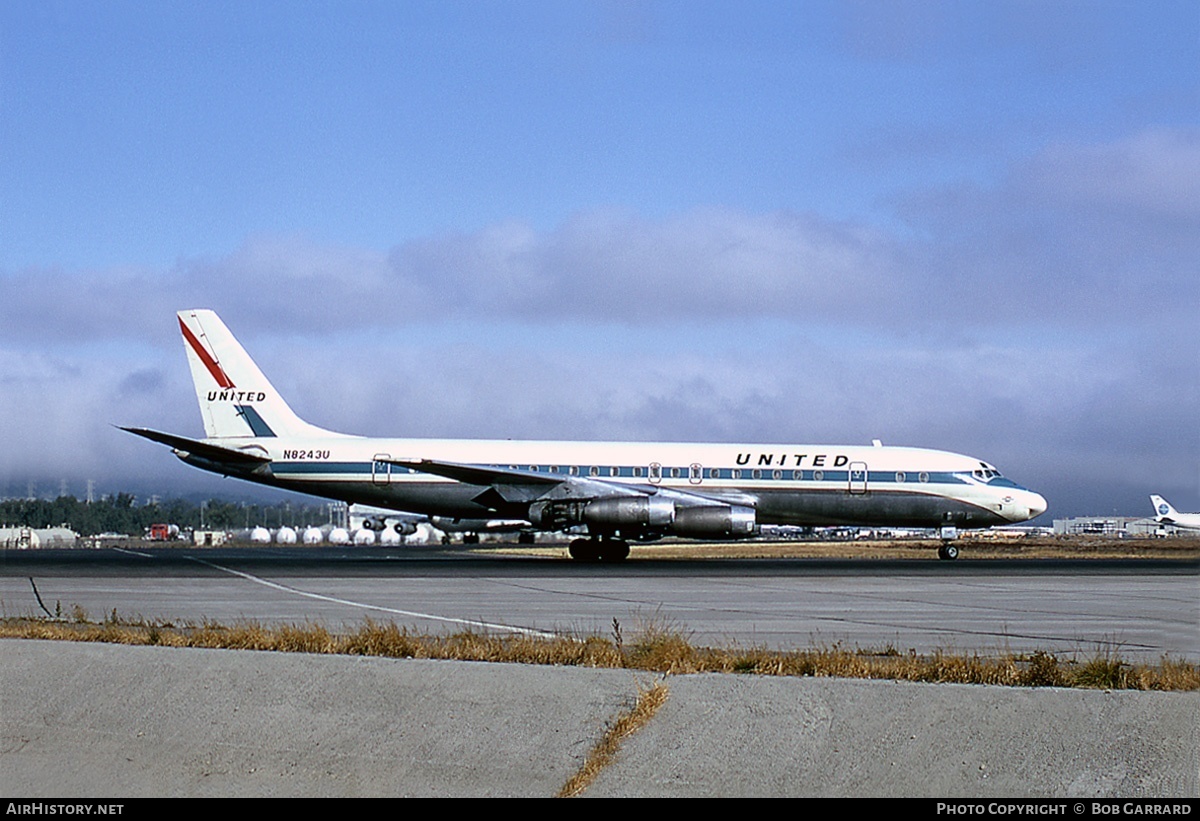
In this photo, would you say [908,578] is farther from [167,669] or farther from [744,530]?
[167,669]

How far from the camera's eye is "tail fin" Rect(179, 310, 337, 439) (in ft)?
125

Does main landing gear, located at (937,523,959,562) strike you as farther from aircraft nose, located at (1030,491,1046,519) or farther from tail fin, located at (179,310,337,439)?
tail fin, located at (179,310,337,439)

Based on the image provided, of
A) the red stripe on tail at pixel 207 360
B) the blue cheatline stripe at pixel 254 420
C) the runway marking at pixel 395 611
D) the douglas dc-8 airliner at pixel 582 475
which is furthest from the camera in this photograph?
the red stripe on tail at pixel 207 360

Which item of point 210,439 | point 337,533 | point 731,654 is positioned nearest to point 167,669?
point 731,654

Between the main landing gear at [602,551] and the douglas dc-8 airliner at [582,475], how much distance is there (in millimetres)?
41

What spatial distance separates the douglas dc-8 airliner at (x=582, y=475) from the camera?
35.4 metres

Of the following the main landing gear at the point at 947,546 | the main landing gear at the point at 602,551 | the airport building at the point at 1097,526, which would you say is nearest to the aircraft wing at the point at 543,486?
the main landing gear at the point at 602,551

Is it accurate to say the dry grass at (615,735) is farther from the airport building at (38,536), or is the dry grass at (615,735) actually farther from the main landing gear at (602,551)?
the airport building at (38,536)

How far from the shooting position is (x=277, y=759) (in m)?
8.62

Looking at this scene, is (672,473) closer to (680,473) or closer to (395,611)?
(680,473)

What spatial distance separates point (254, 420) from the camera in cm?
3822

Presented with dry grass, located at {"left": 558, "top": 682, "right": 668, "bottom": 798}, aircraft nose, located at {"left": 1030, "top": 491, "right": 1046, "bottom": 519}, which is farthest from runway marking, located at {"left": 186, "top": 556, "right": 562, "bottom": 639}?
aircraft nose, located at {"left": 1030, "top": 491, "right": 1046, "bottom": 519}

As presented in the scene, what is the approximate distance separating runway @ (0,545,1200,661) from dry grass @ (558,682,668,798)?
2.86 metres
